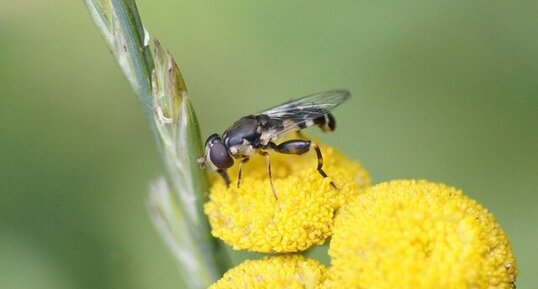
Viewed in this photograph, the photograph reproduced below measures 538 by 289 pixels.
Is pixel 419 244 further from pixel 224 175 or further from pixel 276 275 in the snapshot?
pixel 224 175

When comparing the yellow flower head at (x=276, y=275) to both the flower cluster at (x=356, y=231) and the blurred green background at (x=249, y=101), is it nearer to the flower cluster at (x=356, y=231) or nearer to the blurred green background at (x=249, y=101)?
the flower cluster at (x=356, y=231)

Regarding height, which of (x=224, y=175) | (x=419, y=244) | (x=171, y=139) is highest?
(x=171, y=139)

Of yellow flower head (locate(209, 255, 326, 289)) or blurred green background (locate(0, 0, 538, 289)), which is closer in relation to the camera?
yellow flower head (locate(209, 255, 326, 289))

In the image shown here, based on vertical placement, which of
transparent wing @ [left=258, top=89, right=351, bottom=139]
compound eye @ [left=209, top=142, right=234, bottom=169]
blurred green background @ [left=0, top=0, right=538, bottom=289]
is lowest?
blurred green background @ [left=0, top=0, right=538, bottom=289]

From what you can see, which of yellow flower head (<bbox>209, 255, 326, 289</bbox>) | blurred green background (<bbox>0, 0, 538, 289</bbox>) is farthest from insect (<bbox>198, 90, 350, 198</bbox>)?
blurred green background (<bbox>0, 0, 538, 289</bbox>)

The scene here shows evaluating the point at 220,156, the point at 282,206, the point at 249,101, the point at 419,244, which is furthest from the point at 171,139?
the point at 249,101

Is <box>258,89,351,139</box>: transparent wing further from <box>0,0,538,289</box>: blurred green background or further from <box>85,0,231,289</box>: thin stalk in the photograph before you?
<box>0,0,538,289</box>: blurred green background

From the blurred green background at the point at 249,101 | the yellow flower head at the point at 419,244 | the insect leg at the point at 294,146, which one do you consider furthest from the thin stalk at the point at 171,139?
the blurred green background at the point at 249,101
